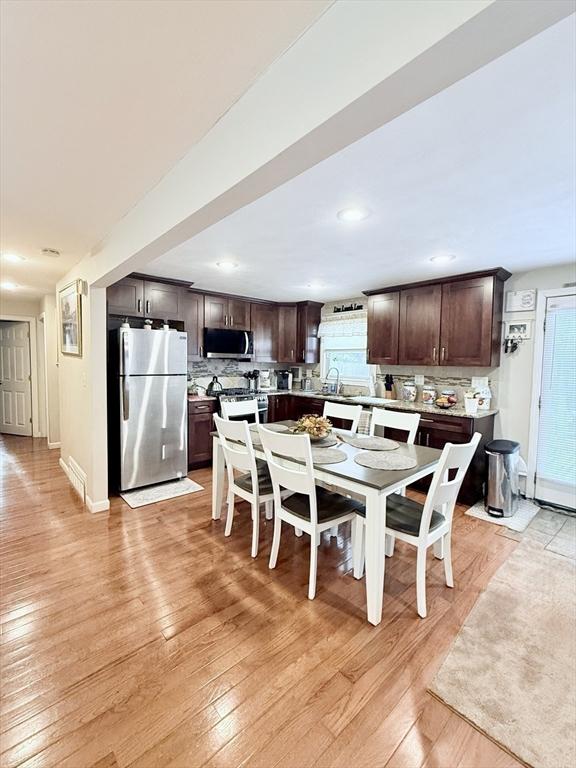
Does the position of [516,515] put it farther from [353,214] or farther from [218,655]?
[353,214]

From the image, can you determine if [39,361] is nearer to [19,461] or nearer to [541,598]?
[19,461]

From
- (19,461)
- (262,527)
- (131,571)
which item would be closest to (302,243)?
(262,527)

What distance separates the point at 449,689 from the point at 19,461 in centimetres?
554

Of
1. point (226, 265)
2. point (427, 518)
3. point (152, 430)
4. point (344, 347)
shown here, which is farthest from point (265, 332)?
point (427, 518)

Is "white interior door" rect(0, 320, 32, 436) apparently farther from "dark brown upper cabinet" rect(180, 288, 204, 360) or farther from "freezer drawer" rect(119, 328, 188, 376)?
"freezer drawer" rect(119, 328, 188, 376)

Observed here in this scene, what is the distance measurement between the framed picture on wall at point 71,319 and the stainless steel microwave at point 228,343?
164cm

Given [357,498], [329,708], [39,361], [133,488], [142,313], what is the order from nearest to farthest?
[329,708]
[357,498]
[133,488]
[142,313]
[39,361]

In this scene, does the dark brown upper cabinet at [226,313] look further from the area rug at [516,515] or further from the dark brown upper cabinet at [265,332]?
the area rug at [516,515]

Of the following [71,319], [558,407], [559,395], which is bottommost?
[558,407]

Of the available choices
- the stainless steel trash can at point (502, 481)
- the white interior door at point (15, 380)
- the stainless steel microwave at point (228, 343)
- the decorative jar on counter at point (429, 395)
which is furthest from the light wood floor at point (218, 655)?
the white interior door at point (15, 380)

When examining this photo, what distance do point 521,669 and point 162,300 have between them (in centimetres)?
440

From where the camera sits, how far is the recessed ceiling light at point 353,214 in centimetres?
222

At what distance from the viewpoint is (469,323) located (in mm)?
3729

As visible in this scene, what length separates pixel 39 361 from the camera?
6230 mm
